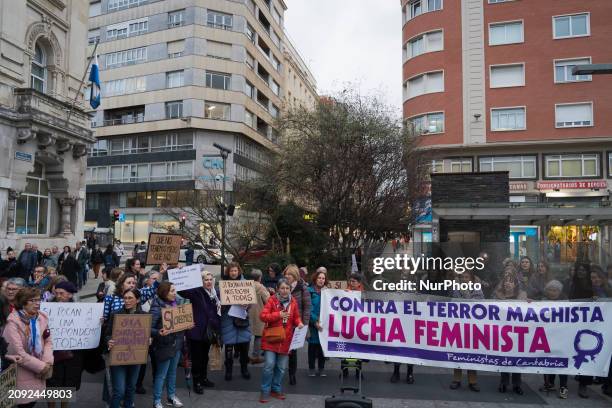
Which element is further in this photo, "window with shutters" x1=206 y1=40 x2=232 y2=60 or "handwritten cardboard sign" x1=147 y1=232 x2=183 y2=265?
"window with shutters" x1=206 y1=40 x2=232 y2=60

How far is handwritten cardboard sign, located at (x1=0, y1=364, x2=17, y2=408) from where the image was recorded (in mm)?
4312

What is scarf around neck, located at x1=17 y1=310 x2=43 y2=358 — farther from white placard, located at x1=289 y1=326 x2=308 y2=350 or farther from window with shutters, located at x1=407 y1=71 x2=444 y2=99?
window with shutters, located at x1=407 y1=71 x2=444 y2=99

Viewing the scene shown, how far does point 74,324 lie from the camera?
595 centimetres

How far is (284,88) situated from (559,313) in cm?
5886

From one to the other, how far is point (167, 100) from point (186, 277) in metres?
44.4

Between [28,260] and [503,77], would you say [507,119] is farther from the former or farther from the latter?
[28,260]

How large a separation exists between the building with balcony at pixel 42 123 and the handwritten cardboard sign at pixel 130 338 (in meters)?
16.9

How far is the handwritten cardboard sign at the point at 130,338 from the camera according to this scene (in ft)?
19.0

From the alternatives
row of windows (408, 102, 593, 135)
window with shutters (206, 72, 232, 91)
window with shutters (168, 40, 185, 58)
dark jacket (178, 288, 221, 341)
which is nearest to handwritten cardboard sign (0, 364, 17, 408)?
dark jacket (178, 288, 221, 341)

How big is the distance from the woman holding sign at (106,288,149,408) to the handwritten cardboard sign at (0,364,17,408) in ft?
3.96

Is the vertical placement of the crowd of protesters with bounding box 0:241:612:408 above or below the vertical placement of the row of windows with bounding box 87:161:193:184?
below

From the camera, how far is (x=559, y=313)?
7.09 metres

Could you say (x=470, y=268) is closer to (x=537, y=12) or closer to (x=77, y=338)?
(x=77, y=338)

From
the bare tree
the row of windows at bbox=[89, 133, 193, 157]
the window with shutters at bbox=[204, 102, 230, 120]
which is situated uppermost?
the window with shutters at bbox=[204, 102, 230, 120]
